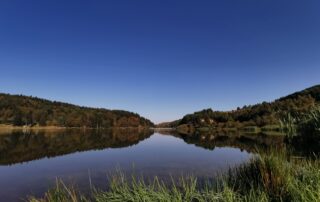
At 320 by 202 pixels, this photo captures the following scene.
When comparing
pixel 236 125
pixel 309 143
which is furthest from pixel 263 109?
pixel 309 143

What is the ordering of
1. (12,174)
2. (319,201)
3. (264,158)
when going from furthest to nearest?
(12,174), (264,158), (319,201)

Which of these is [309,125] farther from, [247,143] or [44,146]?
[44,146]

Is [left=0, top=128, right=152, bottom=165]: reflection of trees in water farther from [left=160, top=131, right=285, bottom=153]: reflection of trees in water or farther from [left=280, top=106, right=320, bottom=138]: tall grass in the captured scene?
[left=280, top=106, right=320, bottom=138]: tall grass

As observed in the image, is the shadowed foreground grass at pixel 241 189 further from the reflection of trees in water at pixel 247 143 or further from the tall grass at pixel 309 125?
the reflection of trees in water at pixel 247 143

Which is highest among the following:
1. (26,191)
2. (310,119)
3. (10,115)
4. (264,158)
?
(10,115)

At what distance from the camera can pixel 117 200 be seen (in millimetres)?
8273

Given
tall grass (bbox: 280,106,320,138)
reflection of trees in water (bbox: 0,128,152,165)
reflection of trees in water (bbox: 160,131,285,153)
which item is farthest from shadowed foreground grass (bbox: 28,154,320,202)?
reflection of trees in water (bbox: 0,128,152,165)

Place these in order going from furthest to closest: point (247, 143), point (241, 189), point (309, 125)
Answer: point (247, 143), point (309, 125), point (241, 189)

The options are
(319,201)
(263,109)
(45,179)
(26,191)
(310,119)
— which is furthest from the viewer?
(263,109)

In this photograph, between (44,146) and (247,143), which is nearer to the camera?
(44,146)

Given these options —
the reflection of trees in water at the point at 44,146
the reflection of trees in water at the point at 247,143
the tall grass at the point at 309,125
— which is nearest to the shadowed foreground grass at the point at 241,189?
the tall grass at the point at 309,125

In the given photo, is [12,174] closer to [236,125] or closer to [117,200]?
[117,200]

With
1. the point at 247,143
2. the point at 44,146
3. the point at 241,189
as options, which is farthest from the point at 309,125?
the point at 44,146

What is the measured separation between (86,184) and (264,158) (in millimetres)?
11369
